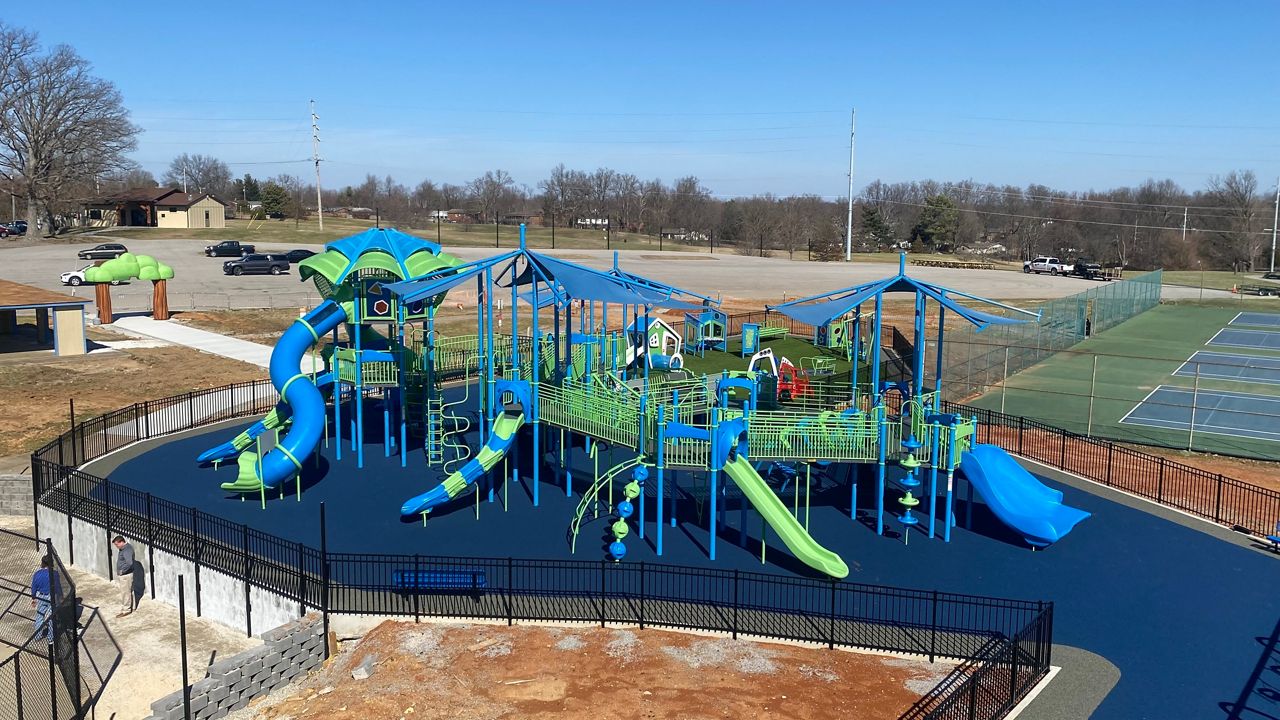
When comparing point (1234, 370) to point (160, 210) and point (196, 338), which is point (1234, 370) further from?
point (160, 210)

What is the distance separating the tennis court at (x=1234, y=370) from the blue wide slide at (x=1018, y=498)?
20.1 metres

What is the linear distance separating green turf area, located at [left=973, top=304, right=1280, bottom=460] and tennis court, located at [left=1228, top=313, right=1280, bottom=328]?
86 centimetres

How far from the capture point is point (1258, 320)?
60281mm

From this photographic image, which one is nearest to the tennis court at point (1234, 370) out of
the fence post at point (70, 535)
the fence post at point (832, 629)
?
the fence post at point (832, 629)

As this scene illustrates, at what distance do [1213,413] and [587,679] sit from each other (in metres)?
28.2

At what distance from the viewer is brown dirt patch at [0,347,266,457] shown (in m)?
32.8

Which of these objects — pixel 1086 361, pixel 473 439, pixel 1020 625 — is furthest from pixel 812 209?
pixel 1020 625

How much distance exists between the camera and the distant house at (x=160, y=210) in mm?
110500

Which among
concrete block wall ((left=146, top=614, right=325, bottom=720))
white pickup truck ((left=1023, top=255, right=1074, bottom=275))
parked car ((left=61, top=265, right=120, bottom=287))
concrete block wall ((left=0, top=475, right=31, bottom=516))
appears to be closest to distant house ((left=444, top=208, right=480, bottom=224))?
white pickup truck ((left=1023, top=255, right=1074, bottom=275))

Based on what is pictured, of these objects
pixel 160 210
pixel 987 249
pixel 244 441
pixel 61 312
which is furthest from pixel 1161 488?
pixel 987 249

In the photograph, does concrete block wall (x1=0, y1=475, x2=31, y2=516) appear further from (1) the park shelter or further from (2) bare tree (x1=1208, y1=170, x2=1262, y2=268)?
(2) bare tree (x1=1208, y1=170, x2=1262, y2=268)

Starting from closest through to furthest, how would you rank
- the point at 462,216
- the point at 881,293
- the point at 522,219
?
1. the point at 881,293
2. the point at 522,219
3. the point at 462,216

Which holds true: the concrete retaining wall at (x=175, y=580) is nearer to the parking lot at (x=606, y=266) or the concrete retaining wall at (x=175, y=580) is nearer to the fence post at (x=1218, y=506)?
the fence post at (x=1218, y=506)

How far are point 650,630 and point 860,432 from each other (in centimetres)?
711
